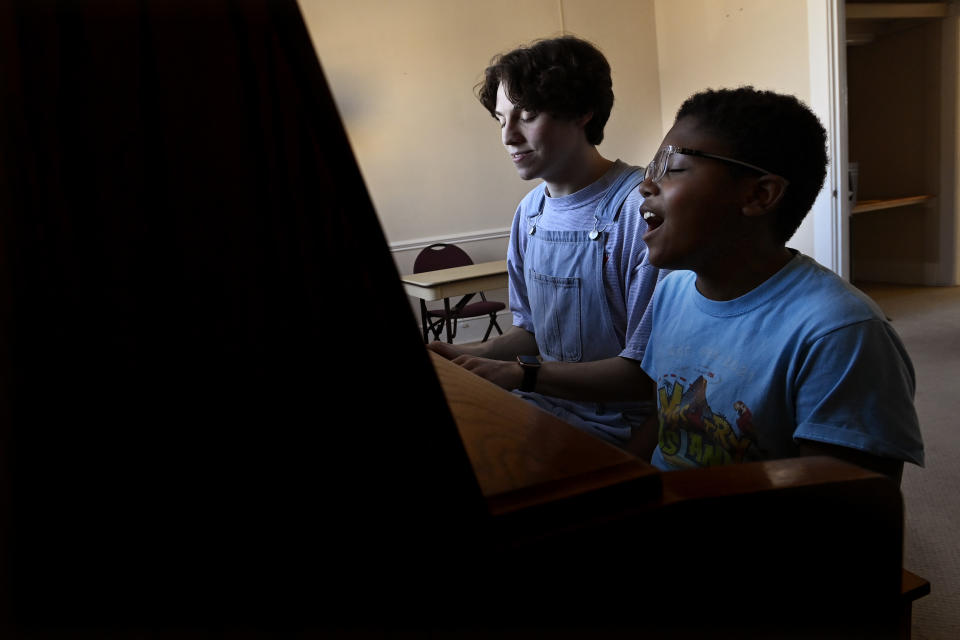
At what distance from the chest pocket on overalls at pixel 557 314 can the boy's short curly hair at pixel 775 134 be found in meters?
0.60

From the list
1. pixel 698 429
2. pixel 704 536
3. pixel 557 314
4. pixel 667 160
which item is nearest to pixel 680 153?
pixel 667 160

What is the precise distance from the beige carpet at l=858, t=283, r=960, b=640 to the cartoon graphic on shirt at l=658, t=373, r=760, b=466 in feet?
3.91

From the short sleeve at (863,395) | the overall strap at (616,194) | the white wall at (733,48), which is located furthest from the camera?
the white wall at (733,48)

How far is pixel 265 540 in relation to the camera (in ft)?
1.08

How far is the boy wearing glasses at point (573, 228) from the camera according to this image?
1534 mm

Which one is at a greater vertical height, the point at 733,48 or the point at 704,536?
the point at 733,48

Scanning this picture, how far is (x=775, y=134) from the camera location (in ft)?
3.51

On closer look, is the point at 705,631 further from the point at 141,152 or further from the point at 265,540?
the point at 141,152

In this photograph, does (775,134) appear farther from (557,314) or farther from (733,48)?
(733,48)

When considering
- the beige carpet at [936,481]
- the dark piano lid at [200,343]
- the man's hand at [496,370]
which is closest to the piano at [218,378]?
the dark piano lid at [200,343]

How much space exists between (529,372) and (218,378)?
1031 millimetres

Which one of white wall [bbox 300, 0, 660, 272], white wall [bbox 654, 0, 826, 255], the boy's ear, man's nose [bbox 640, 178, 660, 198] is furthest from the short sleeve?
white wall [bbox 300, 0, 660, 272]

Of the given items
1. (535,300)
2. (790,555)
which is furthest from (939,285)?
(790,555)

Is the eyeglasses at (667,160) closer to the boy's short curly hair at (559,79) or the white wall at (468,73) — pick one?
the boy's short curly hair at (559,79)
